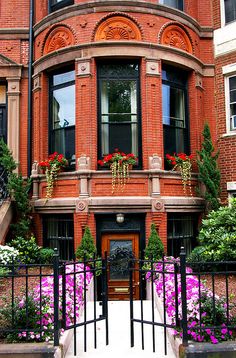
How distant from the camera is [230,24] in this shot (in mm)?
11844

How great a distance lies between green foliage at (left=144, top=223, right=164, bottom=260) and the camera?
9.54 metres

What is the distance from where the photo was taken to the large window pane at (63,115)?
10828mm

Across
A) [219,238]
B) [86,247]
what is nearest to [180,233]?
[219,238]

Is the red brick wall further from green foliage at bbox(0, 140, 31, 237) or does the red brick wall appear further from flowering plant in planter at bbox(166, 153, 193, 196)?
green foliage at bbox(0, 140, 31, 237)

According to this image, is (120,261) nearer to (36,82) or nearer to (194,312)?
(194,312)

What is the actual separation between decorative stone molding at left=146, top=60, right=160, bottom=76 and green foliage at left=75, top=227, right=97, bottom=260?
4463mm

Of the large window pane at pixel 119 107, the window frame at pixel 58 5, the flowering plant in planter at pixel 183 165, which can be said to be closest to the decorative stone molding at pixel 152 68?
the large window pane at pixel 119 107

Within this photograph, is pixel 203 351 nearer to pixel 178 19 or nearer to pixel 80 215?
pixel 80 215

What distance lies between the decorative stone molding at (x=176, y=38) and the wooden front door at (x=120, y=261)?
17.8ft

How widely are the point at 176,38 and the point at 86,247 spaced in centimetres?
634

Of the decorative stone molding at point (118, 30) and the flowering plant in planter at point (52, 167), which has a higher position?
the decorative stone molding at point (118, 30)

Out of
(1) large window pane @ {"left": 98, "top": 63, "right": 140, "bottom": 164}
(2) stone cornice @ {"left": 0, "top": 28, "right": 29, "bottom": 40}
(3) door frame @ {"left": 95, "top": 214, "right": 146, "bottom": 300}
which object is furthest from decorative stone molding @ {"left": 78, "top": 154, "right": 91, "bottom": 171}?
(2) stone cornice @ {"left": 0, "top": 28, "right": 29, "bottom": 40}

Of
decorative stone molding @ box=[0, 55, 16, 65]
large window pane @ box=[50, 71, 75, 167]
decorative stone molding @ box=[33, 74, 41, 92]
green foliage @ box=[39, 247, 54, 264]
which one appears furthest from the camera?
decorative stone molding @ box=[0, 55, 16, 65]

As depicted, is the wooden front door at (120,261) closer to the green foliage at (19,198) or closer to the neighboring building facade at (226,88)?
the green foliage at (19,198)
